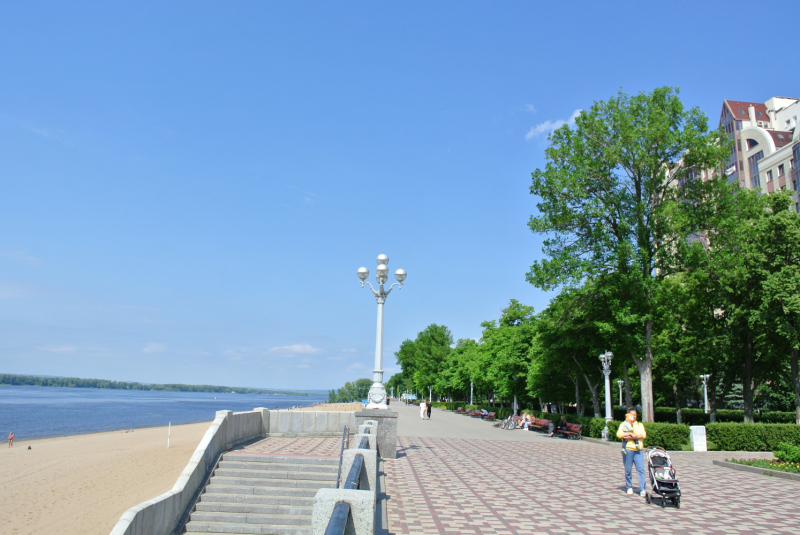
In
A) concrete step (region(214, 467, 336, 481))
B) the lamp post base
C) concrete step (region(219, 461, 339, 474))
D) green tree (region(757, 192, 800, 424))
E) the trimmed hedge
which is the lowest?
the trimmed hedge

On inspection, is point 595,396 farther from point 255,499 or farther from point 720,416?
point 255,499

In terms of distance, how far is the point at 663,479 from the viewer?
10.1m

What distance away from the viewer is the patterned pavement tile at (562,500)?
27.1ft

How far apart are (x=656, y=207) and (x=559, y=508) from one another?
697 inches

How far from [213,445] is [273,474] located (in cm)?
170

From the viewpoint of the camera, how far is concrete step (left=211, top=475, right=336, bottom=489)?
12.8 metres

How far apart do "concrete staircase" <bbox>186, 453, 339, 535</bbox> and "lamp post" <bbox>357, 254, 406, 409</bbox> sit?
8.86ft

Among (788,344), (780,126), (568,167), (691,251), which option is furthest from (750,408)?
(780,126)

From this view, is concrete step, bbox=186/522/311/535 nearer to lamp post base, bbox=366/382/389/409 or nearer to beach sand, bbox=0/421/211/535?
lamp post base, bbox=366/382/389/409

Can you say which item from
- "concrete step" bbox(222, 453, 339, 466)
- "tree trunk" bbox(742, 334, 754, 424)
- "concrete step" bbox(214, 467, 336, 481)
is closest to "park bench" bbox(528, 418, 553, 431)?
"tree trunk" bbox(742, 334, 754, 424)

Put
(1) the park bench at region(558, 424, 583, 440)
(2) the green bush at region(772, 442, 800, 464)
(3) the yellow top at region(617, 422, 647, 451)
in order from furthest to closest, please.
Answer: (1) the park bench at region(558, 424, 583, 440), (2) the green bush at region(772, 442, 800, 464), (3) the yellow top at region(617, 422, 647, 451)

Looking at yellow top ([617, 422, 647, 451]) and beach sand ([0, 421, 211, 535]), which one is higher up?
yellow top ([617, 422, 647, 451])

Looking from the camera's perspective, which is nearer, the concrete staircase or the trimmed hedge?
the concrete staircase

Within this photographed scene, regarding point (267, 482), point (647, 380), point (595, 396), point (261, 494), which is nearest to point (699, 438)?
point (647, 380)
